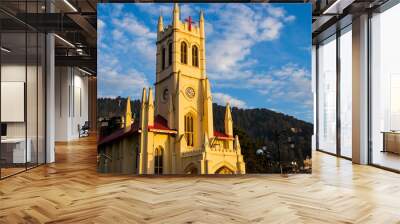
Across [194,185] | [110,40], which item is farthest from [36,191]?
[110,40]

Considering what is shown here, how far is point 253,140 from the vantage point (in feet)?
21.0

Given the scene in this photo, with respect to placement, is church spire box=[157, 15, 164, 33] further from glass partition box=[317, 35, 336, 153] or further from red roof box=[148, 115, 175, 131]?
glass partition box=[317, 35, 336, 153]

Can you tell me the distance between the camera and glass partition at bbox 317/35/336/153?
33.8 feet

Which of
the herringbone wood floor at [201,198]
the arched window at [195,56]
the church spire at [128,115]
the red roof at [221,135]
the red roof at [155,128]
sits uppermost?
the arched window at [195,56]

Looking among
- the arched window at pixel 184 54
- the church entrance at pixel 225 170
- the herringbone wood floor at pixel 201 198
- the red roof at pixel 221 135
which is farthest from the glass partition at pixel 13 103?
the church entrance at pixel 225 170

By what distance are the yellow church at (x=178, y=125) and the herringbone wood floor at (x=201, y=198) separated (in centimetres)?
27

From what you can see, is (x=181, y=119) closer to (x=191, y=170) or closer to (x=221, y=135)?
(x=221, y=135)

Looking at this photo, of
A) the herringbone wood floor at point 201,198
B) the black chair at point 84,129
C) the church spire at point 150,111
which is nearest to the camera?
the herringbone wood floor at point 201,198

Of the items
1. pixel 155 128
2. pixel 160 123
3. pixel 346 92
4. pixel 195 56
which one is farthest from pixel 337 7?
pixel 155 128

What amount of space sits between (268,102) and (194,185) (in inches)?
76.2

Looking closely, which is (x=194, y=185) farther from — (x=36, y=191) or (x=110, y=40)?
(x=110, y=40)

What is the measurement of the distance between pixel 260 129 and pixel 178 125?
1.42 metres

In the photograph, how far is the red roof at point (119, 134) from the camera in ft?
20.6

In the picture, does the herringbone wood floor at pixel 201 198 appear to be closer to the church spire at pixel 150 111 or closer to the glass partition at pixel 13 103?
the glass partition at pixel 13 103
